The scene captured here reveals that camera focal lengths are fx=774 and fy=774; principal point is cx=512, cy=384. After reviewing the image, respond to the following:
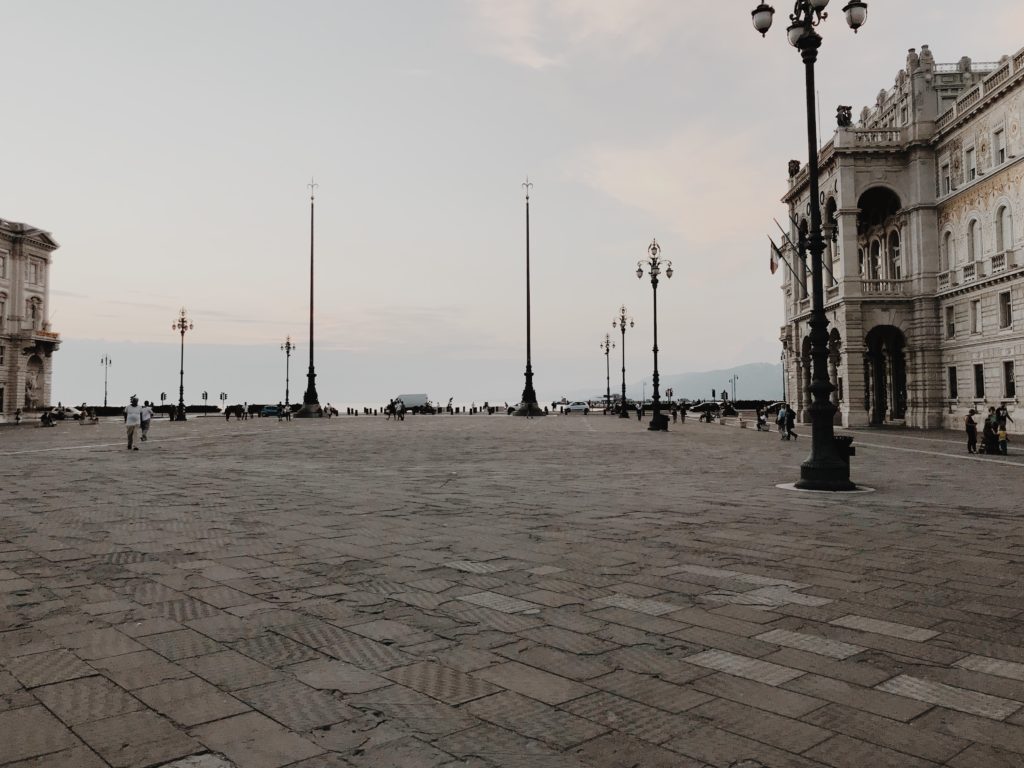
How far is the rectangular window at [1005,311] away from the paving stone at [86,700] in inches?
1531

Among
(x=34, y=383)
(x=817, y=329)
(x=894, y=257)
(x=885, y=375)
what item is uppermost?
(x=894, y=257)

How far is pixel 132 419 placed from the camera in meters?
24.5

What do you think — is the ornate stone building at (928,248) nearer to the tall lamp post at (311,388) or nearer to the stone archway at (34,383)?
the tall lamp post at (311,388)

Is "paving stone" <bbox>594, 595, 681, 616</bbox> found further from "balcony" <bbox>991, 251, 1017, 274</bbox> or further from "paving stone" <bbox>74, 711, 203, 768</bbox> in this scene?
"balcony" <bbox>991, 251, 1017, 274</bbox>

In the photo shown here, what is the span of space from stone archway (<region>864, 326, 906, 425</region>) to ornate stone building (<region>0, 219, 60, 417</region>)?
7420 centimetres

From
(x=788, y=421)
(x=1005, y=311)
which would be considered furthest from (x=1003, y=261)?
(x=788, y=421)

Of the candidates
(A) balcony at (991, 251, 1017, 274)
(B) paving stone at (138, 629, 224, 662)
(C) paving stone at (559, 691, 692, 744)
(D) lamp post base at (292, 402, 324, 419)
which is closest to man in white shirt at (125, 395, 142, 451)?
(B) paving stone at (138, 629, 224, 662)

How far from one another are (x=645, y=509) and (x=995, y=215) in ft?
108

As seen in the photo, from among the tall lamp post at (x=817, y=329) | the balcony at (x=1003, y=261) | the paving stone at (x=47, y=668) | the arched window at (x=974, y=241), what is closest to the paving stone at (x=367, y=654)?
the paving stone at (x=47, y=668)

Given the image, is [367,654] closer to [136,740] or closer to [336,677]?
[336,677]

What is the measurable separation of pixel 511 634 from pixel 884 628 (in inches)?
94.8

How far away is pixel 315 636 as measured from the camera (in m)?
4.86

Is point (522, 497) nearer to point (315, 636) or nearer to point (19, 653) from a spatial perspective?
point (315, 636)

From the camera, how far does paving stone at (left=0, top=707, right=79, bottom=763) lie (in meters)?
3.22
